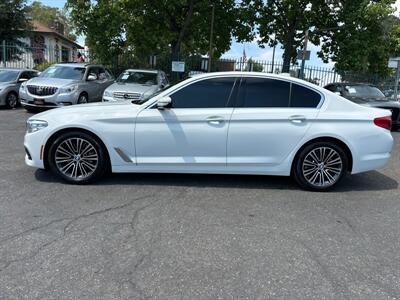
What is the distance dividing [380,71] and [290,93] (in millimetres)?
24359

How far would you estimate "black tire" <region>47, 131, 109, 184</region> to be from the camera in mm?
5531

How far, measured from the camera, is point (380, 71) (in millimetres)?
27234

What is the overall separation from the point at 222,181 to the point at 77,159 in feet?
6.74

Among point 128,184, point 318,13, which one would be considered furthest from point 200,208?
point 318,13

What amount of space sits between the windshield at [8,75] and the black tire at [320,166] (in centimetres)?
1224

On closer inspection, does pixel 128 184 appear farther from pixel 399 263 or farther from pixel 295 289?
pixel 399 263

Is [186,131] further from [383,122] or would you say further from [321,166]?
[383,122]

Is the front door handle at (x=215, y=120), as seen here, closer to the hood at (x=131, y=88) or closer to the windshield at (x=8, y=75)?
the hood at (x=131, y=88)

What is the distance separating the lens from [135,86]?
13148 mm

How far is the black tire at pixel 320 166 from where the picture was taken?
570 cm

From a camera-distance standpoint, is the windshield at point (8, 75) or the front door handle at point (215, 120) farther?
the windshield at point (8, 75)

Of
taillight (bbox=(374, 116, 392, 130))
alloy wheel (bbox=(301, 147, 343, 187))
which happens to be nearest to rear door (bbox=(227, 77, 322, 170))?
alloy wheel (bbox=(301, 147, 343, 187))

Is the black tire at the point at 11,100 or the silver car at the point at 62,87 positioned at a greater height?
the silver car at the point at 62,87

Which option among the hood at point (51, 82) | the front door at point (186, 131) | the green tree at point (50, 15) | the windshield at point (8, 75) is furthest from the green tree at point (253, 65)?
the green tree at point (50, 15)
